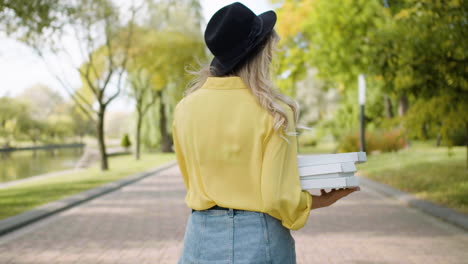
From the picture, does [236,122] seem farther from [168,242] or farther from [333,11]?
[333,11]

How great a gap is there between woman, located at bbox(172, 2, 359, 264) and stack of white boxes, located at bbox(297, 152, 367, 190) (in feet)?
0.17

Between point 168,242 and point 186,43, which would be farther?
point 186,43

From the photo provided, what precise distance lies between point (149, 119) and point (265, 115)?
3345 cm

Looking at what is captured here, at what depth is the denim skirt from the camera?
1.63 metres

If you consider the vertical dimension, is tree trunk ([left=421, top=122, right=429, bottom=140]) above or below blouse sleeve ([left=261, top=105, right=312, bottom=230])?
above

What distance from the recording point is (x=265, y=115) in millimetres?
1581

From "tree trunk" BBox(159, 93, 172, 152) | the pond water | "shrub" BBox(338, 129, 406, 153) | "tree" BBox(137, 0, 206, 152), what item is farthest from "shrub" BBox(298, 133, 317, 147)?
the pond water

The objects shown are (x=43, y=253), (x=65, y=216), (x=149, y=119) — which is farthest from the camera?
(x=149, y=119)

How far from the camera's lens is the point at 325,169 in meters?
1.67

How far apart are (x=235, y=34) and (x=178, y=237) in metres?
5.21

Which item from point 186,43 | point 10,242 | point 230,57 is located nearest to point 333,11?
point 186,43

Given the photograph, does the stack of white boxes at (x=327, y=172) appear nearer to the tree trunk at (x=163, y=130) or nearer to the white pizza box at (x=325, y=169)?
the white pizza box at (x=325, y=169)

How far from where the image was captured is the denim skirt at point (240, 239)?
163 centimetres

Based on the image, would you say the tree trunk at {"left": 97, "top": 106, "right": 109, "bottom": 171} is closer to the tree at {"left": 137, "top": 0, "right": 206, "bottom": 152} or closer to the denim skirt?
the tree at {"left": 137, "top": 0, "right": 206, "bottom": 152}
